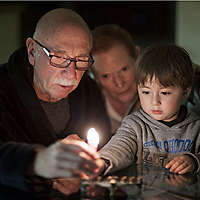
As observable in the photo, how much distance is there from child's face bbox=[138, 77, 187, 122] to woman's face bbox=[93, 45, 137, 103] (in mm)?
516

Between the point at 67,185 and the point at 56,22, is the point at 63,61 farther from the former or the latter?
the point at 67,185

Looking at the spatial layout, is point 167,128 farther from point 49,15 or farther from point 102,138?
point 49,15

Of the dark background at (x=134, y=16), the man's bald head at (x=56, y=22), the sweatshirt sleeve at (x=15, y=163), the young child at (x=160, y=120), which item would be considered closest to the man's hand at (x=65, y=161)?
the sweatshirt sleeve at (x=15, y=163)

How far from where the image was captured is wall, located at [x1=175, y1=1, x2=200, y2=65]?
7.82 feet

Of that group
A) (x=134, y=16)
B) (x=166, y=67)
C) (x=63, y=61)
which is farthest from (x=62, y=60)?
(x=134, y=16)

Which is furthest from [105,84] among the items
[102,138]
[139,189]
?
[139,189]

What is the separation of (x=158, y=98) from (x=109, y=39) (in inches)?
26.5

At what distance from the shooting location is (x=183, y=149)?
1.23 metres

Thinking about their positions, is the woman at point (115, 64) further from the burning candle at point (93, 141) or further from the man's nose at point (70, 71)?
the burning candle at point (93, 141)

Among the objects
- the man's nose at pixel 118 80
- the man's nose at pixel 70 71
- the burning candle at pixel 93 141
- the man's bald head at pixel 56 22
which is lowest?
the man's nose at pixel 118 80

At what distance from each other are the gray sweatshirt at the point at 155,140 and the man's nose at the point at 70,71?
0.28m

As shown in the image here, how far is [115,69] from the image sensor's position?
5.67ft

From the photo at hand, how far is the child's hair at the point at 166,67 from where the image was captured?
47.1 inches

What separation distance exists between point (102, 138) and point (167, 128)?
466 mm
